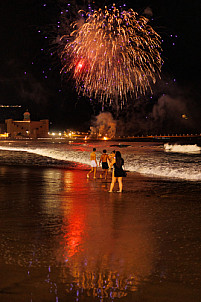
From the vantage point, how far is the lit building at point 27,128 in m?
141

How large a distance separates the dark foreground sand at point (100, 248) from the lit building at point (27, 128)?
422ft

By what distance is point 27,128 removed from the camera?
14238 cm

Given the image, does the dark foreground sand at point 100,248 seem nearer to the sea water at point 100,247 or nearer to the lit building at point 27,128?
the sea water at point 100,247

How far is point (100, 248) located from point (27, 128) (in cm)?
13761

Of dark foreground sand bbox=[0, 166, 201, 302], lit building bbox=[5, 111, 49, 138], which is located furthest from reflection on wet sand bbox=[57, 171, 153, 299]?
lit building bbox=[5, 111, 49, 138]

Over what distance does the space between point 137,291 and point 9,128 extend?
468 feet

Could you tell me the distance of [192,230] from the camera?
8.80 metres

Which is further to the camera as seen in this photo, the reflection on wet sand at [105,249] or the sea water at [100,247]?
the reflection on wet sand at [105,249]

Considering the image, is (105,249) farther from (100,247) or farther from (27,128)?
(27,128)

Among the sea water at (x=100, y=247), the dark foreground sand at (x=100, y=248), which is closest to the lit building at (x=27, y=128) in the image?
the sea water at (x=100, y=247)

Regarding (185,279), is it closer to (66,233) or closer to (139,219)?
(66,233)

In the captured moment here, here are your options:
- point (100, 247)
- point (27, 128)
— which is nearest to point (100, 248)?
point (100, 247)

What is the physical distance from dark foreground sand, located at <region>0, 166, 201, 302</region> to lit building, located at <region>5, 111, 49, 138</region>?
129m

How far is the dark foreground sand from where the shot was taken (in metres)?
5.24
